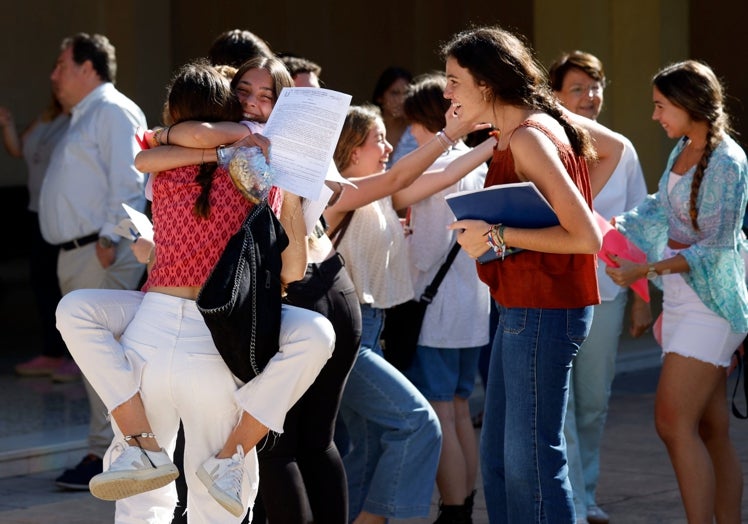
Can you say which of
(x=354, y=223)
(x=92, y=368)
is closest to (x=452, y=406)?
(x=354, y=223)

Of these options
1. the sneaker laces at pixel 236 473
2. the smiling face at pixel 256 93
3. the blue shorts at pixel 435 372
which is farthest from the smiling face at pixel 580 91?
the sneaker laces at pixel 236 473

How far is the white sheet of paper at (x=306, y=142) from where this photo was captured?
12.4 feet

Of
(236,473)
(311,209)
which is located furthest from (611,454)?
(236,473)

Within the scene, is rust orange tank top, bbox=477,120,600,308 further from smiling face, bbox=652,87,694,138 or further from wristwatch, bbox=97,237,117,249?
wristwatch, bbox=97,237,117,249

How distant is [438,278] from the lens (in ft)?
18.2

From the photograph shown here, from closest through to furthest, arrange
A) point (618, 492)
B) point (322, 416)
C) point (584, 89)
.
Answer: point (322, 416) → point (584, 89) → point (618, 492)

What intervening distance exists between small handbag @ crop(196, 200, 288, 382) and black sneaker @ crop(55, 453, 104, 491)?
113 inches

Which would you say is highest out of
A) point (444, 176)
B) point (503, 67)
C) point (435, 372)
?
point (503, 67)

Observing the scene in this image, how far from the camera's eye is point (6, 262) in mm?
16781

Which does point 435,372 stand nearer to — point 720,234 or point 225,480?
point 720,234

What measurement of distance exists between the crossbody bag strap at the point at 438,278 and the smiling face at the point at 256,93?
1539 mm

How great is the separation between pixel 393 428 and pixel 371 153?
1086 millimetres

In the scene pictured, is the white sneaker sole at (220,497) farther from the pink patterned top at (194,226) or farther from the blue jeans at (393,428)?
the blue jeans at (393,428)

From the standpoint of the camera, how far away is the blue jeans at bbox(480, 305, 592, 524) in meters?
3.99
